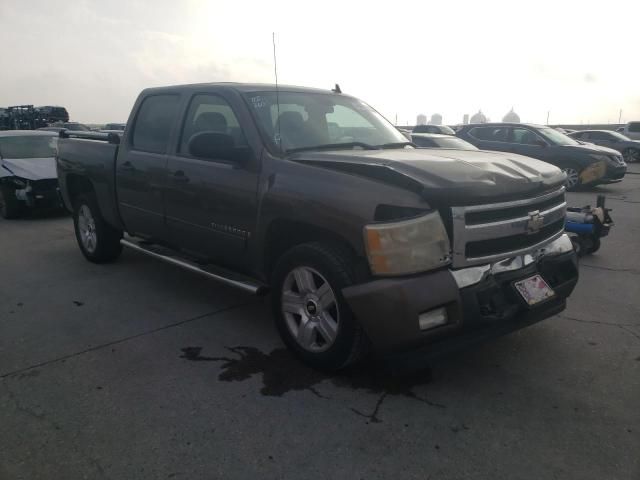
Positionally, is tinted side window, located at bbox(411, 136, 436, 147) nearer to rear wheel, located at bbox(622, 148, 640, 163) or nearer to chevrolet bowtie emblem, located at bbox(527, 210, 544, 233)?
chevrolet bowtie emblem, located at bbox(527, 210, 544, 233)

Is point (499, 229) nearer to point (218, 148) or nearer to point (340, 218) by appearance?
point (340, 218)

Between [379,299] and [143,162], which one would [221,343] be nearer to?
[379,299]

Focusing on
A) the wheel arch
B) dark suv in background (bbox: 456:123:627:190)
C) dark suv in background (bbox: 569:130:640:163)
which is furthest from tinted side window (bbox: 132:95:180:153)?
dark suv in background (bbox: 569:130:640:163)

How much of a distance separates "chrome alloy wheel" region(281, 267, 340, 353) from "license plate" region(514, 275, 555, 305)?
3.64ft

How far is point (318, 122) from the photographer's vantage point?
165 inches

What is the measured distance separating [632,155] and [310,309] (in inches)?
902

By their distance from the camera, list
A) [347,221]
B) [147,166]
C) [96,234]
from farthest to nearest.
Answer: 1. [96,234]
2. [147,166]
3. [347,221]

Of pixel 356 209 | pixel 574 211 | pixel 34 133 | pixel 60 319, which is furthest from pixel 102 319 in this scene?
pixel 34 133

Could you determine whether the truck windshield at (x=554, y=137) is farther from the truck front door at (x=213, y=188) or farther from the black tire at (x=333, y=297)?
the black tire at (x=333, y=297)

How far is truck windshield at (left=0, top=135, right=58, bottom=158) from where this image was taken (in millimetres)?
9789

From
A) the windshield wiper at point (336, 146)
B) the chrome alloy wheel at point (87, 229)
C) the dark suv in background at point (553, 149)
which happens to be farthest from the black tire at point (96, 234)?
the dark suv in background at point (553, 149)

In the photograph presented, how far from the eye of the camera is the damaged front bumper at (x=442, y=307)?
111 inches

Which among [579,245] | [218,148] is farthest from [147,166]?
[579,245]

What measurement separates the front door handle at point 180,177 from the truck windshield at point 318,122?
2.79 ft
